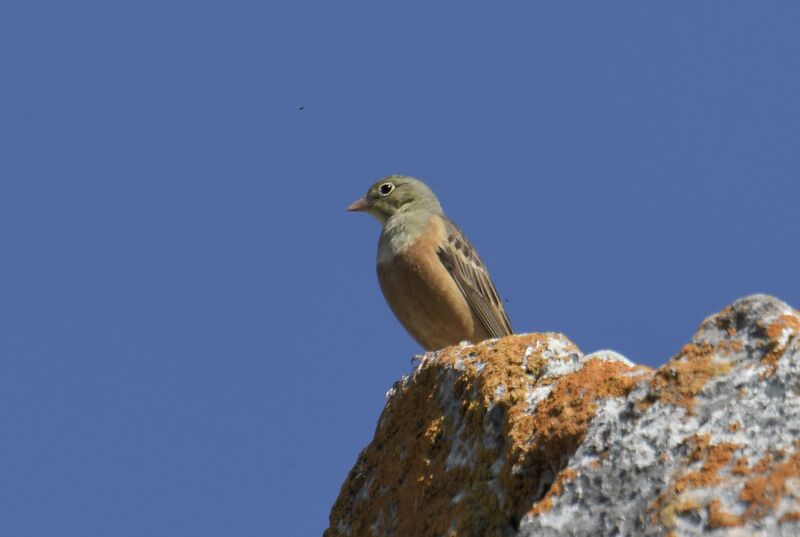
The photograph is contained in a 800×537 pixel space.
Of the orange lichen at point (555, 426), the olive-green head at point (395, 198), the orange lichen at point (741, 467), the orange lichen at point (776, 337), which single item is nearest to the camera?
the orange lichen at point (741, 467)

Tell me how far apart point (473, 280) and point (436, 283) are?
2.40 ft

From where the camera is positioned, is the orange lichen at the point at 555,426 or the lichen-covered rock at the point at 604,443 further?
the orange lichen at the point at 555,426

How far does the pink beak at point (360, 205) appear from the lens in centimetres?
1054

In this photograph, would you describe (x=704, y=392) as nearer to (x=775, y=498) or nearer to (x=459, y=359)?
(x=775, y=498)

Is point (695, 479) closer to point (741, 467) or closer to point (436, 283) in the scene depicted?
point (741, 467)

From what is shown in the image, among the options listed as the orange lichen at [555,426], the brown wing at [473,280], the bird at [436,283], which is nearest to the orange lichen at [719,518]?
the orange lichen at [555,426]

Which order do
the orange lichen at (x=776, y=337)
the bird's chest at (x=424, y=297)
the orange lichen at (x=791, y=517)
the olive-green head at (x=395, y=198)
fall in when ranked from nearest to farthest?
the orange lichen at (x=791, y=517) → the orange lichen at (x=776, y=337) → the bird's chest at (x=424, y=297) → the olive-green head at (x=395, y=198)

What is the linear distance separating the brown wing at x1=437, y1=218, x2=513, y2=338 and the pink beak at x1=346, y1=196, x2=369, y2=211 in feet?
3.32

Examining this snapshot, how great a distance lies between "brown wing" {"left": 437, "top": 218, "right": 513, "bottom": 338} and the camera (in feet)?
29.5

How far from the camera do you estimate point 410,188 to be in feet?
34.4

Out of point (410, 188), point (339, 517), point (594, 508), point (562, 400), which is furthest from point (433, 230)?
point (594, 508)

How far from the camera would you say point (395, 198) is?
1039 cm

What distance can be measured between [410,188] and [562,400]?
7.42 meters

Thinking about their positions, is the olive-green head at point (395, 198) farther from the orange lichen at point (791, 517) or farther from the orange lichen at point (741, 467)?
the orange lichen at point (791, 517)
